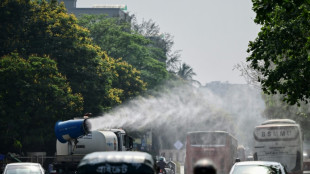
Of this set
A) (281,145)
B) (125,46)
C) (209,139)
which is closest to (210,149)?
(209,139)

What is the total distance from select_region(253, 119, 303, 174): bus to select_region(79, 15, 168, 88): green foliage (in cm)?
3838

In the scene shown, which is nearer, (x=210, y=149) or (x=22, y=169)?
(x=22, y=169)

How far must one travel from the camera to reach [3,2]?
174 ft

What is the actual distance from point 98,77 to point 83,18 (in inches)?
1083

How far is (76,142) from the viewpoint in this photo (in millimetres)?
33219

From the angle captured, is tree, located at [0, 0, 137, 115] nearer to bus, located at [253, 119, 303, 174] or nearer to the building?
bus, located at [253, 119, 303, 174]

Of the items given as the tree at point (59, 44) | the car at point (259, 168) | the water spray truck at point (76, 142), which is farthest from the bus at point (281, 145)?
the car at point (259, 168)

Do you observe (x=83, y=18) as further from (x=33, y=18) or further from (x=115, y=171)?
(x=115, y=171)

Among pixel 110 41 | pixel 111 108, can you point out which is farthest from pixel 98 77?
pixel 110 41

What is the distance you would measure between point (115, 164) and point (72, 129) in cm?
1886

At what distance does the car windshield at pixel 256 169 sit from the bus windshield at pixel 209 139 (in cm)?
2194

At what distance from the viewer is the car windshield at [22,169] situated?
2658 centimetres

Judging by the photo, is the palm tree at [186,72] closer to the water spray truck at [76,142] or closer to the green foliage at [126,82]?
the green foliage at [126,82]

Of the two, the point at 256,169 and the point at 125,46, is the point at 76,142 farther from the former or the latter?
the point at 125,46
